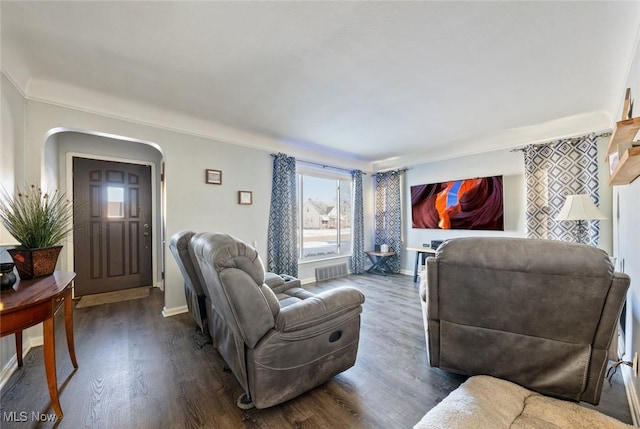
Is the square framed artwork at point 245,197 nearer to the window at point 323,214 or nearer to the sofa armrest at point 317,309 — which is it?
the window at point 323,214

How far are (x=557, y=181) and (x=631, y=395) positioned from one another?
2.76 metres

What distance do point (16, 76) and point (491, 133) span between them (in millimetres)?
5438

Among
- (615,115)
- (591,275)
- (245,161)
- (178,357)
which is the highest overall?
(615,115)

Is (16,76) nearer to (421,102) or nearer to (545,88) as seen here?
(421,102)

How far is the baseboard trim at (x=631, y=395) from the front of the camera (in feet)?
4.68

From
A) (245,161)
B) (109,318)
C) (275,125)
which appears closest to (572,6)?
(275,125)

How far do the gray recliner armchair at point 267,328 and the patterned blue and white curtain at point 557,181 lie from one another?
3.43 metres

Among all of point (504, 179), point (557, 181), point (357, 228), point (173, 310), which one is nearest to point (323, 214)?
point (357, 228)

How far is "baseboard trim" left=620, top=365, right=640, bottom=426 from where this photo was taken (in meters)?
1.43

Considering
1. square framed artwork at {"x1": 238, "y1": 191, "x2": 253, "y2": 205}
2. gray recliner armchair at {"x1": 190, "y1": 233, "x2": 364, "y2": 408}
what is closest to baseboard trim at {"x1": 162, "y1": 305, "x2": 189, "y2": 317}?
square framed artwork at {"x1": 238, "y1": 191, "x2": 253, "y2": 205}

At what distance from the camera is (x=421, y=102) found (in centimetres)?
280

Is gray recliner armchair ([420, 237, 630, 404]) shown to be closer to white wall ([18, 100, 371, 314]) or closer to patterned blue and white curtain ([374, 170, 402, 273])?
white wall ([18, 100, 371, 314])

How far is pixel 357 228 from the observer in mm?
5418

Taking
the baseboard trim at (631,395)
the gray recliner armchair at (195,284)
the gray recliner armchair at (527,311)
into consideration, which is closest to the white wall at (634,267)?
the baseboard trim at (631,395)
